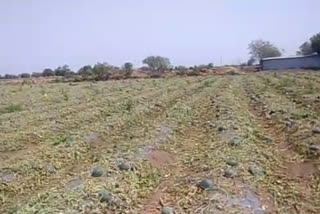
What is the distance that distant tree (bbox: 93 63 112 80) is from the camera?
66.9 metres

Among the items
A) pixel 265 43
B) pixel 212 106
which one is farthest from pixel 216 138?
pixel 265 43

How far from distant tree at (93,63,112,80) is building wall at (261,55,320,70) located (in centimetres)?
2648

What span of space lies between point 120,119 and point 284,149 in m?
6.23

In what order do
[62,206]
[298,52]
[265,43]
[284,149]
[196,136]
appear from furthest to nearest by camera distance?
[265,43], [298,52], [196,136], [284,149], [62,206]

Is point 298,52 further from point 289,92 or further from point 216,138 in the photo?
point 216,138

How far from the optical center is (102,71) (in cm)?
7262

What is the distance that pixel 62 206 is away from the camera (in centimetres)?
688

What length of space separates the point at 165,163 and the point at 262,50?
12570 cm

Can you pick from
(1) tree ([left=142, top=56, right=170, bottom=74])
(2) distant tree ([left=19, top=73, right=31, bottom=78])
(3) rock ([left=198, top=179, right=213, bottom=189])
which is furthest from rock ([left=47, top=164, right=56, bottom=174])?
(1) tree ([left=142, top=56, right=170, bottom=74])

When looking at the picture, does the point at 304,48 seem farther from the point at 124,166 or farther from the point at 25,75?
the point at 124,166

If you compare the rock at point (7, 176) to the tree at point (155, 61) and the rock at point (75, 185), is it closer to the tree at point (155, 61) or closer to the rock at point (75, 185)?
the rock at point (75, 185)

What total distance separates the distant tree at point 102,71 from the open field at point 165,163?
161 ft

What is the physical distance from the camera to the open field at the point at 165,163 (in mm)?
7469

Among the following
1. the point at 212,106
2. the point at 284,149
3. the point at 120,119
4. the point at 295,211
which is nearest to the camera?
the point at 295,211
